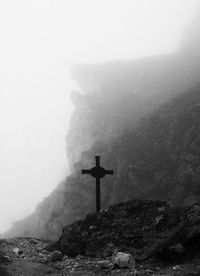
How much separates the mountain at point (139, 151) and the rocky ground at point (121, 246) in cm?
2169

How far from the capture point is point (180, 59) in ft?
333

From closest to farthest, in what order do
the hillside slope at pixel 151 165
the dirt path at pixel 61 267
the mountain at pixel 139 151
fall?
the dirt path at pixel 61 267 < the hillside slope at pixel 151 165 < the mountain at pixel 139 151

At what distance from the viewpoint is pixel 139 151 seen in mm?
48156

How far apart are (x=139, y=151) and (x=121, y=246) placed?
36.2m

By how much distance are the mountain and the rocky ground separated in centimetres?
2169

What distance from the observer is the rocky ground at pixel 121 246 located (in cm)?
999

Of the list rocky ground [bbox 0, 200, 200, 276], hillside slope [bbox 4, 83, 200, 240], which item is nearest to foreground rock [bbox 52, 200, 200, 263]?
rocky ground [bbox 0, 200, 200, 276]

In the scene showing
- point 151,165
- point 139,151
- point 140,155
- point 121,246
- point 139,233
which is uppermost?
point 139,151

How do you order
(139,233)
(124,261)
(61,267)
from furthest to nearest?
(139,233) < (61,267) < (124,261)

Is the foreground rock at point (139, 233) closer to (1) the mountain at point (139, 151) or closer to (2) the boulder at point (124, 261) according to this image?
(2) the boulder at point (124, 261)

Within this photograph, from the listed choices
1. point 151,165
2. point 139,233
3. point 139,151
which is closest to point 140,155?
point 139,151

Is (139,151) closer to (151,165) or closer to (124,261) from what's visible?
(151,165)

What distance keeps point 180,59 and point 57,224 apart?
2745 inches

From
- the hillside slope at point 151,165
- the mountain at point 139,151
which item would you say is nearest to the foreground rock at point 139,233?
the mountain at point 139,151
